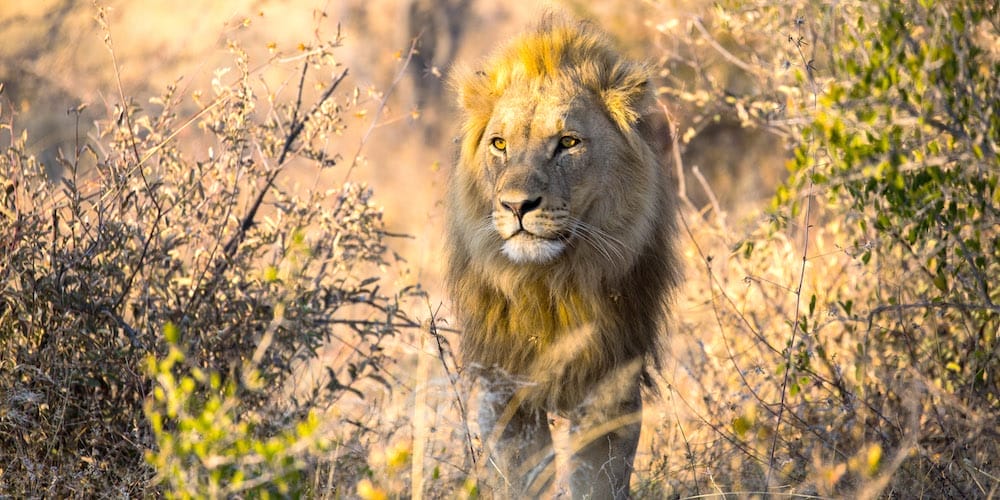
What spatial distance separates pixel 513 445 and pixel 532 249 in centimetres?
78

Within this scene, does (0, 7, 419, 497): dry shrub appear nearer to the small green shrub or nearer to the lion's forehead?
the small green shrub

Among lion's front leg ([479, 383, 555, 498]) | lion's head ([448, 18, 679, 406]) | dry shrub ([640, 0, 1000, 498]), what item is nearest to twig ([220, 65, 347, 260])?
lion's head ([448, 18, 679, 406])

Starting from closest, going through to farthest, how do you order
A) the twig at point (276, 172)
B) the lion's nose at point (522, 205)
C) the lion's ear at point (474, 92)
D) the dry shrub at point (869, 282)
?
the dry shrub at point (869, 282) < the lion's nose at point (522, 205) < the lion's ear at point (474, 92) < the twig at point (276, 172)

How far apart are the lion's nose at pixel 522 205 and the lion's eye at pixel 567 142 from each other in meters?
0.33

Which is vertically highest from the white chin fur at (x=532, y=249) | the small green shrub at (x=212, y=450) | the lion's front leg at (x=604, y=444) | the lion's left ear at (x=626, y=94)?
the lion's left ear at (x=626, y=94)

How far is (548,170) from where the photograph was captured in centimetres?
414

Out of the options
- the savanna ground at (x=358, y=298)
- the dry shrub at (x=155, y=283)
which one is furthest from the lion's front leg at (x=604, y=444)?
the dry shrub at (x=155, y=283)

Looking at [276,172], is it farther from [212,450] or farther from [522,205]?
[212,450]

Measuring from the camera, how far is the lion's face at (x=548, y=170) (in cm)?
401

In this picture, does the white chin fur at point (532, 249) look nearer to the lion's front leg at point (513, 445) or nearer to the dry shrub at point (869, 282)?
the lion's front leg at point (513, 445)

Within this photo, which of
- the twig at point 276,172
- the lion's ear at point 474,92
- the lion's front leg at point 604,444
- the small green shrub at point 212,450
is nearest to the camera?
the small green shrub at point 212,450

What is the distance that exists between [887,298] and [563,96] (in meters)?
1.95

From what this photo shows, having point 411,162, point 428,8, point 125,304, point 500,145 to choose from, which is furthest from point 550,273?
point 428,8

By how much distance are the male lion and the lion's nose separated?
0.07m
